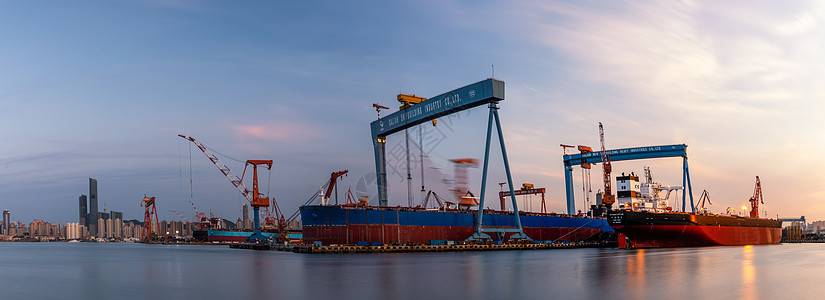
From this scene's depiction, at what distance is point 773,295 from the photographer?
68.7 feet

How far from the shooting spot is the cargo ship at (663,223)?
5947cm

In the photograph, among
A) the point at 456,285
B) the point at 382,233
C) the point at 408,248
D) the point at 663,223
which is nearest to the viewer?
the point at 456,285

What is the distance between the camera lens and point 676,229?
2441 inches

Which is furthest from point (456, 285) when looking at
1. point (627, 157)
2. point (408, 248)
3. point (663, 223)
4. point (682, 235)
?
→ point (627, 157)

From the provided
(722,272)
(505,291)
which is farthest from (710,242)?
(505,291)

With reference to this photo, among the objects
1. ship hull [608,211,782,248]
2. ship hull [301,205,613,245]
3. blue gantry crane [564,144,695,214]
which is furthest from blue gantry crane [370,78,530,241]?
blue gantry crane [564,144,695,214]

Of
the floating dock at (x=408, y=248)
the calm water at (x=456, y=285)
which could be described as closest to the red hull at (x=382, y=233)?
the floating dock at (x=408, y=248)

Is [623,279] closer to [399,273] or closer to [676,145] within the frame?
[399,273]

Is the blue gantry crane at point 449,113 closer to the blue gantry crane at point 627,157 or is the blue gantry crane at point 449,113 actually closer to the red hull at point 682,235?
the red hull at point 682,235

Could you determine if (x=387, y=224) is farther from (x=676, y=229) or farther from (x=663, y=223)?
(x=676, y=229)

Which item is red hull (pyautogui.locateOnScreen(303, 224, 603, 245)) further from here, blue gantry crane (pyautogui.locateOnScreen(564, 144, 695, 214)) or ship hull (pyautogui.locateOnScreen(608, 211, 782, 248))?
blue gantry crane (pyautogui.locateOnScreen(564, 144, 695, 214))

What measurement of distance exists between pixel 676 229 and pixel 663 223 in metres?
2.86

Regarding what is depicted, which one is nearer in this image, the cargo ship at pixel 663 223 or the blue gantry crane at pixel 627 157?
the cargo ship at pixel 663 223

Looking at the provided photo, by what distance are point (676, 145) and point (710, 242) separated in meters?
12.7
